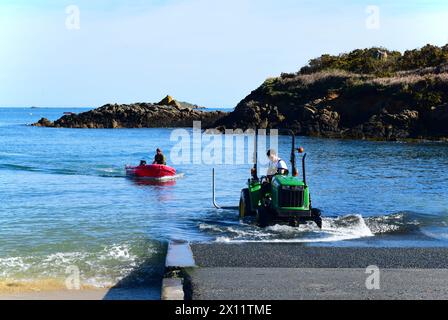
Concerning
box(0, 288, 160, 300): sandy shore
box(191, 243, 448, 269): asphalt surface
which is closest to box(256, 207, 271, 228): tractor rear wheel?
box(191, 243, 448, 269): asphalt surface

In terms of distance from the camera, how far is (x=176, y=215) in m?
20.3

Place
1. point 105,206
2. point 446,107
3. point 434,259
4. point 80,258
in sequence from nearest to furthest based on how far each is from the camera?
1. point 434,259
2. point 80,258
3. point 105,206
4. point 446,107

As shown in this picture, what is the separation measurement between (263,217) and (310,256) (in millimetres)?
3581

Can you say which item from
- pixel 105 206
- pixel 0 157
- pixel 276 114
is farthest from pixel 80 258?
pixel 276 114

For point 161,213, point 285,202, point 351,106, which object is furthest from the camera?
point 351,106

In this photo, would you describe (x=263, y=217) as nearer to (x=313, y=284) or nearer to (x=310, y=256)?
(x=310, y=256)

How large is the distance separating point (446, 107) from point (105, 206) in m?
44.2

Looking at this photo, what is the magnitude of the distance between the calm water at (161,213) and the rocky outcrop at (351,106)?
777 inches

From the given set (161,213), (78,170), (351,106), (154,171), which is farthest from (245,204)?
(351,106)

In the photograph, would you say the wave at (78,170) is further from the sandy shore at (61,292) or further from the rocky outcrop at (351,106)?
the rocky outcrop at (351,106)

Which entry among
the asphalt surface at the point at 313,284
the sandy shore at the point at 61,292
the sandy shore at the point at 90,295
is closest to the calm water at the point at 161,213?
the sandy shore at the point at 61,292

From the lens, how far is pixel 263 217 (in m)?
16.0

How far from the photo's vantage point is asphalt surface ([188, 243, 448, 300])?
30.7 ft

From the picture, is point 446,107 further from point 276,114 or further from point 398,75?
point 276,114
